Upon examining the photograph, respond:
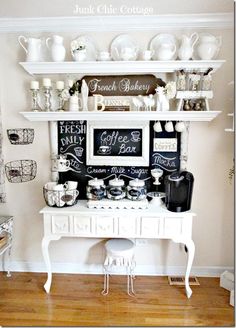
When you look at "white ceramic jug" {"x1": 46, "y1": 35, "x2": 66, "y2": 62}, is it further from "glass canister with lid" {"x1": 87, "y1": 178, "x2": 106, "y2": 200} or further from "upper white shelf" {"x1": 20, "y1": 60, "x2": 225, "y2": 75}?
"glass canister with lid" {"x1": 87, "y1": 178, "x2": 106, "y2": 200}

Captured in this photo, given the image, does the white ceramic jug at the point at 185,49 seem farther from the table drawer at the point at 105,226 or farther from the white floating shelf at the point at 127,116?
the table drawer at the point at 105,226

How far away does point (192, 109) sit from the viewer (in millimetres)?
2188

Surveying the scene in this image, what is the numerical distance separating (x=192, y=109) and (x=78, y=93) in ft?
3.14

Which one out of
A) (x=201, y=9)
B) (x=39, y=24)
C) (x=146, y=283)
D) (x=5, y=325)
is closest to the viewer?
(x=5, y=325)

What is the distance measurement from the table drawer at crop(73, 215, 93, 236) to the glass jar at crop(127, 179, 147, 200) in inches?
15.0

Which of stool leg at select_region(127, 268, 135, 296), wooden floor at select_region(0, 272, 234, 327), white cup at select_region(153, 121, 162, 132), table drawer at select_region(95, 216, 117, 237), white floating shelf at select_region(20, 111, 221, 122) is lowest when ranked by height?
wooden floor at select_region(0, 272, 234, 327)

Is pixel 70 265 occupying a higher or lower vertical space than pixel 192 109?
lower

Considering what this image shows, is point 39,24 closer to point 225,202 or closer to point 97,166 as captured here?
point 97,166

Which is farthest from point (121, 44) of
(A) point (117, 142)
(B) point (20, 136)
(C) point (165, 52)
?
(B) point (20, 136)

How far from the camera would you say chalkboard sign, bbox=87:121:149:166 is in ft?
7.60

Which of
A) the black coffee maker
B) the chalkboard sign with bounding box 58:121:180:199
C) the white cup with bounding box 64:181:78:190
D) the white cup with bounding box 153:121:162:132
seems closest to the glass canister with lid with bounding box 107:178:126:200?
the chalkboard sign with bounding box 58:121:180:199

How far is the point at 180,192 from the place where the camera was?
2143 mm

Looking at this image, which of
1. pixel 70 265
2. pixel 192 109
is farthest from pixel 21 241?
pixel 192 109

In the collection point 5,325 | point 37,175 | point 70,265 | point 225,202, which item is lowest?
point 5,325
